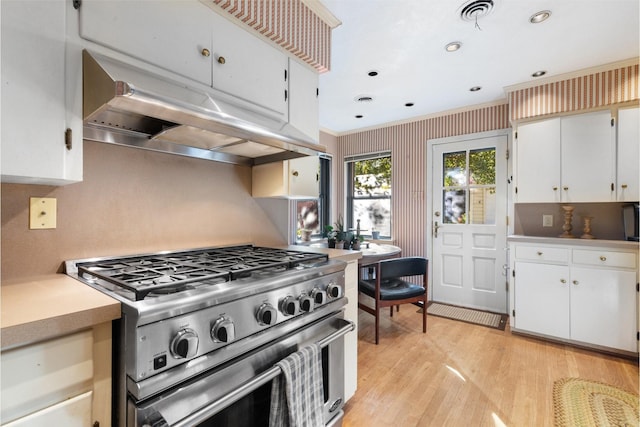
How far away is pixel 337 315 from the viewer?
1.50 meters

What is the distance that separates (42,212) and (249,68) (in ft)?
3.56

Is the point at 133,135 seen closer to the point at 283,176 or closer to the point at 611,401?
the point at 283,176

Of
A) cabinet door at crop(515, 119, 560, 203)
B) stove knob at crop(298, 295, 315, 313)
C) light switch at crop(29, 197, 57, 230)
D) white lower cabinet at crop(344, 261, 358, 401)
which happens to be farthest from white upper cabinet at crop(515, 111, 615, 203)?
light switch at crop(29, 197, 57, 230)

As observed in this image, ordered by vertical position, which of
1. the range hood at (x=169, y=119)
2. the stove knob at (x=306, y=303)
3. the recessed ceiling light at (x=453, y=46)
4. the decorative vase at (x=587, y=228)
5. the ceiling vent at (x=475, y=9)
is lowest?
the stove knob at (x=306, y=303)

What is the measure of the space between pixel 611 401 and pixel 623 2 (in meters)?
2.50

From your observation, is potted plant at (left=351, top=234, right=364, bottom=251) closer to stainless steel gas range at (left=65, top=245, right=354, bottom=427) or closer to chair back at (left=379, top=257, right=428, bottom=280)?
chair back at (left=379, top=257, right=428, bottom=280)

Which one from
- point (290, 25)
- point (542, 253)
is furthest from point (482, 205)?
point (290, 25)

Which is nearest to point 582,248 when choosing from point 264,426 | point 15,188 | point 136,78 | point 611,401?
A: point 611,401

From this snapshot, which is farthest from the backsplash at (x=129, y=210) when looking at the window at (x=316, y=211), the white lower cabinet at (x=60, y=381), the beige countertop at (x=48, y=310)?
the window at (x=316, y=211)

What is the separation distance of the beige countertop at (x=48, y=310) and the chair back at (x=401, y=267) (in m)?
2.29

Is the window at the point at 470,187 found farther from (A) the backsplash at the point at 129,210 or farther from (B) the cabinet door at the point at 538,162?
(A) the backsplash at the point at 129,210

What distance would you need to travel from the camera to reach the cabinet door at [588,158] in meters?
2.59

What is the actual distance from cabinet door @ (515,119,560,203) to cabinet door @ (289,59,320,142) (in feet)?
7.60

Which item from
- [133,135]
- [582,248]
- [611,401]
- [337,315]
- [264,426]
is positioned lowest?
[611,401]
